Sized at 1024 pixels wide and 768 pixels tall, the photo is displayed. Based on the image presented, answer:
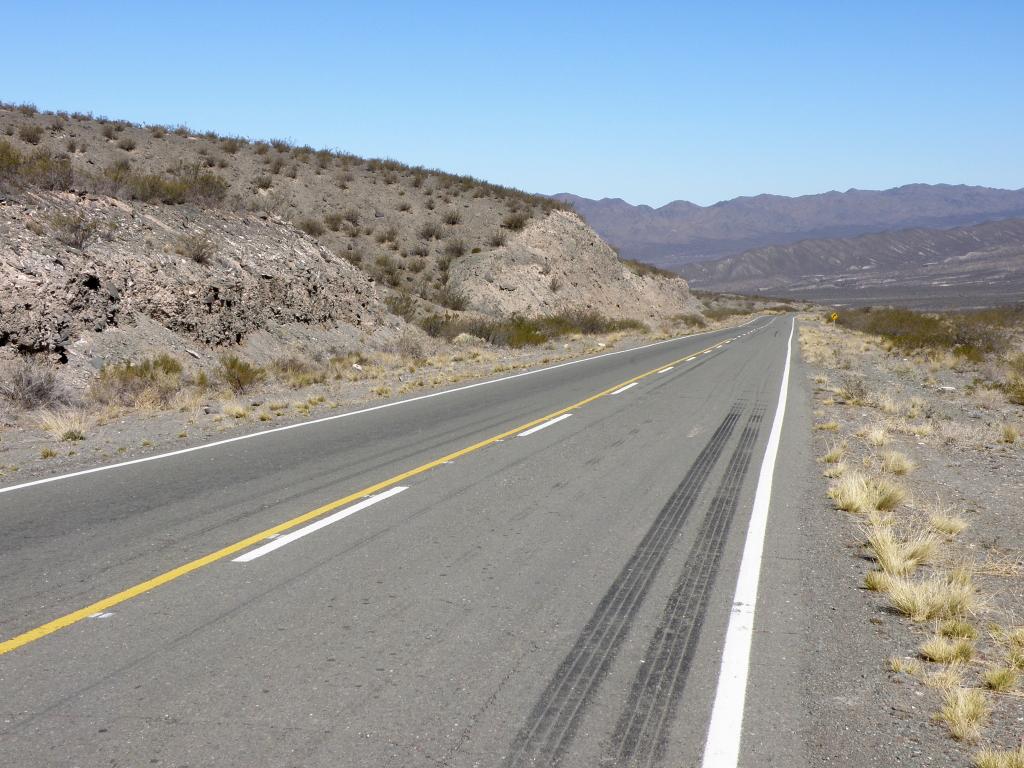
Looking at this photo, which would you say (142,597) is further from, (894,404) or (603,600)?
(894,404)

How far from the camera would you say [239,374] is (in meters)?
17.6

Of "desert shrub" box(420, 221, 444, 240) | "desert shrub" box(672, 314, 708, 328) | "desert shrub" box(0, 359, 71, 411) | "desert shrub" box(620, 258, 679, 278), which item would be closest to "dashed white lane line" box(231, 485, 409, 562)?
"desert shrub" box(0, 359, 71, 411)

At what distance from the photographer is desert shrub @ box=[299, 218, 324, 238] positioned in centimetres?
3578

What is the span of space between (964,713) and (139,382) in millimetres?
15053

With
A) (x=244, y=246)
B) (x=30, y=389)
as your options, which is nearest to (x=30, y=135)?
(x=244, y=246)

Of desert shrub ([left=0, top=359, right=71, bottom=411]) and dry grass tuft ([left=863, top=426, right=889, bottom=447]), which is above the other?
desert shrub ([left=0, top=359, right=71, bottom=411])

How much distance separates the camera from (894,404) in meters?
16.7

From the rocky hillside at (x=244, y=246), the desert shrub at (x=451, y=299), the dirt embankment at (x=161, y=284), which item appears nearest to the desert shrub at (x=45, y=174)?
the rocky hillside at (x=244, y=246)

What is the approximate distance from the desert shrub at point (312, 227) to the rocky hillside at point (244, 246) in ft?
0.23

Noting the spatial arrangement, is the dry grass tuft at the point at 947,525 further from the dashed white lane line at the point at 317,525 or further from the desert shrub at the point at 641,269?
the desert shrub at the point at 641,269

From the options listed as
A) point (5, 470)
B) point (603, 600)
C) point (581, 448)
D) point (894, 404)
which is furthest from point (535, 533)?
point (894, 404)

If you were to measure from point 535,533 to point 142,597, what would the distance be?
3.17 m

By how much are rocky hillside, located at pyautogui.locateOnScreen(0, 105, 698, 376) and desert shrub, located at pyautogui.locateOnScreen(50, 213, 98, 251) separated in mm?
42

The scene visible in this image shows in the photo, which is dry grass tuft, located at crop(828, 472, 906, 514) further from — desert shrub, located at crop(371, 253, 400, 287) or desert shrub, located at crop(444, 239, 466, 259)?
desert shrub, located at crop(444, 239, 466, 259)
